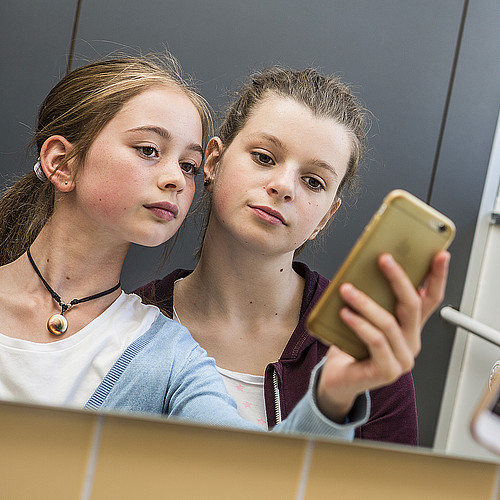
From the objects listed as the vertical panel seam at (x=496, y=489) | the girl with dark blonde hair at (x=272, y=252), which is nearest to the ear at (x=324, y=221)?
the girl with dark blonde hair at (x=272, y=252)

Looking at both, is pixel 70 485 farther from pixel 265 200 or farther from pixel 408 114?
pixel 408 114

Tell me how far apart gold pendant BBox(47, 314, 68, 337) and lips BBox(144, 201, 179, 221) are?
0.09 meters

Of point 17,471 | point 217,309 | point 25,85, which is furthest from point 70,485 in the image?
point 25,85

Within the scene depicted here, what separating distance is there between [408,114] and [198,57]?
156 millimetres

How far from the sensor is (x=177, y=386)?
0.45 metres

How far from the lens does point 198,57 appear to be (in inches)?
17.5

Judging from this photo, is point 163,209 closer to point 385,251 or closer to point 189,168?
point 189,168

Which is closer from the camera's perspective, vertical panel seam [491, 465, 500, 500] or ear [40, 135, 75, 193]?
ear [40, 135, 75, 193]

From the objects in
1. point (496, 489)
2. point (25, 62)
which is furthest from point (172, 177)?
point (496, 489)

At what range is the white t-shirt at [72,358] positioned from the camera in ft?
1.37

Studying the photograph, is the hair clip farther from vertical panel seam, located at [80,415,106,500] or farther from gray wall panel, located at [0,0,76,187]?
vertical panel seam, located at [80,415,106,500]

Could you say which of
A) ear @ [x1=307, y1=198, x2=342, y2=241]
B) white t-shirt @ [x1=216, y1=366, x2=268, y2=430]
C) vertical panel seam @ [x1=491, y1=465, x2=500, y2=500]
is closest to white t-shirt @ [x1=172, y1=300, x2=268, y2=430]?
white t-shirt @ [x1=216, y1=366, x2=268, y2=430]

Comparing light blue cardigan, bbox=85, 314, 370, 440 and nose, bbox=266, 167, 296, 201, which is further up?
nose, bbox=266, 167, 296, 201

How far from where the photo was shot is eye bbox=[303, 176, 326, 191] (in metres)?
0.46
